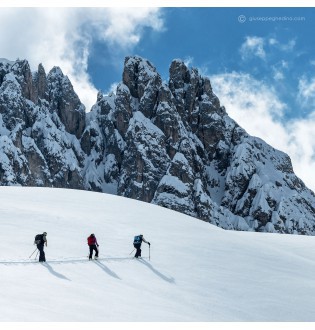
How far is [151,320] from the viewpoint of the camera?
13930 mm

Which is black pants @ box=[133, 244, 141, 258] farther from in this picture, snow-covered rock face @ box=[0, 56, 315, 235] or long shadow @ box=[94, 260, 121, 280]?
snow-covered rock face @ box=[0, 56, 315, 235]

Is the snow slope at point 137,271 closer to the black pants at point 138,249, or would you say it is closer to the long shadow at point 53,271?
the long shadow at point 53,271

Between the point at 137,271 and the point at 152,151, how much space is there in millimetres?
151787

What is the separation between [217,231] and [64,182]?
141 m

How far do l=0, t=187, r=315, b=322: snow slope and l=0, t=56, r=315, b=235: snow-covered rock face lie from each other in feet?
384

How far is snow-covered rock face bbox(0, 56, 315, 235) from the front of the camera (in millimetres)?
159125

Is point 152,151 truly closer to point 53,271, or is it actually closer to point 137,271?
point 137,271

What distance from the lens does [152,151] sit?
17112cm

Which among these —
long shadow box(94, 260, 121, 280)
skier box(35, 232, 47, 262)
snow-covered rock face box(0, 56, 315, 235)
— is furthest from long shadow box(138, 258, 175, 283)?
snow-covered rock face box(0, 56, 315, 235)

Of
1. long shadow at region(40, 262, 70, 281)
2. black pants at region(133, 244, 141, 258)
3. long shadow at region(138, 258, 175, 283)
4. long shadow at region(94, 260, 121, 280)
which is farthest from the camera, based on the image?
black pants at region(133, 244, 141, 258)

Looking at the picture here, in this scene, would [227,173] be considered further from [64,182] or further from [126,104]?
[64,182]

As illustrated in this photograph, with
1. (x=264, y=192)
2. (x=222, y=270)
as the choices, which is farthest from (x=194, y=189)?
(x=222, y=270)

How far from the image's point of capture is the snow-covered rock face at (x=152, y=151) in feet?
522

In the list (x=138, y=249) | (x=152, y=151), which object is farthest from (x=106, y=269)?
(x=152, y=151)
